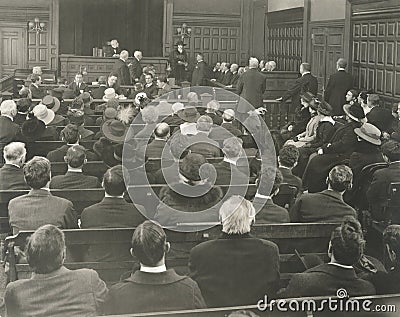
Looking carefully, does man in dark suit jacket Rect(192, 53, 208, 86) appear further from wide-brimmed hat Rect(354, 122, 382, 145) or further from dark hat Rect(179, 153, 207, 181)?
dark hat Rect(179, 153, 207, 181)

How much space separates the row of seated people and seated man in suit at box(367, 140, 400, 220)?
1.34 metres

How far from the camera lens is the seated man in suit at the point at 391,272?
2.97 metres

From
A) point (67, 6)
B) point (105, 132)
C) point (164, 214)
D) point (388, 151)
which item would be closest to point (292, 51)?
point (67, 6)

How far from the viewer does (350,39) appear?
1048 centimetres

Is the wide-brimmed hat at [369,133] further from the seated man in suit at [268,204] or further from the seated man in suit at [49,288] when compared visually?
the seated man in suit at [49,288]

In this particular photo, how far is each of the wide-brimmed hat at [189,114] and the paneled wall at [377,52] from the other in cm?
318

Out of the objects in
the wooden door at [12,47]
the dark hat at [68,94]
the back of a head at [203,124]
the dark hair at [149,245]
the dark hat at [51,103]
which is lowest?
the dark hair at [149,245]

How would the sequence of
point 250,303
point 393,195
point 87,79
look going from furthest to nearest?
point 87,79 < point 393,195 < point 250,303

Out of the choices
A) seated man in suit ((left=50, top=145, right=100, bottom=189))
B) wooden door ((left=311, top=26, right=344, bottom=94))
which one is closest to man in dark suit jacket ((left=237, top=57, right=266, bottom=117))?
wooden door ((left=311, top=26, right=344, bottom=94))

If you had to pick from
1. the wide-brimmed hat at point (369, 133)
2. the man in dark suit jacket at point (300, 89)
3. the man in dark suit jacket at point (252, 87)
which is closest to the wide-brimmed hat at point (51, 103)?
the man in dark suit jacket at point (252, 87)

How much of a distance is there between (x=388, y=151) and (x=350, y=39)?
5.91m

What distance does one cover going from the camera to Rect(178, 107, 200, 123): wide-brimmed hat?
670cm

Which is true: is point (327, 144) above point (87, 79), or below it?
below

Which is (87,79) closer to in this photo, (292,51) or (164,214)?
(292,51)
